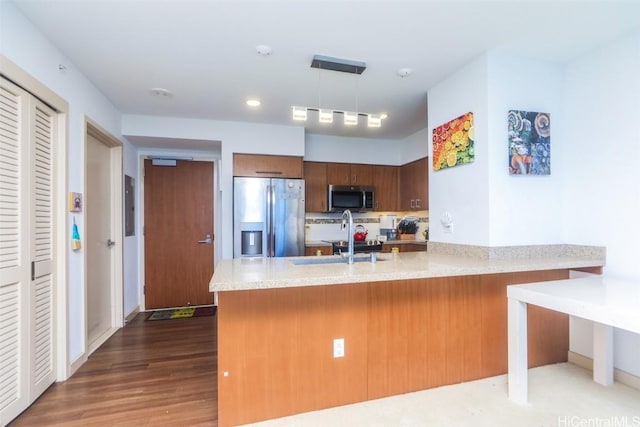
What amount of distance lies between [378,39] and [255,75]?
1.08m

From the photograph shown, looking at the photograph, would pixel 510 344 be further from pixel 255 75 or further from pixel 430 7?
pixel 255 75

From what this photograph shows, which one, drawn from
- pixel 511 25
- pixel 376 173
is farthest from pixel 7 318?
pixel 376 173

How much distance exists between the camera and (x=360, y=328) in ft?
6.59

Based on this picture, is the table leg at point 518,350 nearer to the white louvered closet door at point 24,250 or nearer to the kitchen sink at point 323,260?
the kitchen sink at point 323,260

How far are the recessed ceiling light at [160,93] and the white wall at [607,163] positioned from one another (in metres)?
3.48

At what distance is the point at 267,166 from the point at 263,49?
1.83 m

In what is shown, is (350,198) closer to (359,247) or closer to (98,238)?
(359,247)

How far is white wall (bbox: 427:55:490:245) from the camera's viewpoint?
2.31 m

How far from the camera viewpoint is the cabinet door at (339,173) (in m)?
4.53

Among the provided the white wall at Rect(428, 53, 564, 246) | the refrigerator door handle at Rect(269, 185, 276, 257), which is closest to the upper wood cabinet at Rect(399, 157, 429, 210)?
the white wall at Rect(428, 53, 564, 246)

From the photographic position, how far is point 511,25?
198cm

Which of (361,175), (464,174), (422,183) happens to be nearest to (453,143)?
(464,174)

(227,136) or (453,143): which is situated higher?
(227,136)

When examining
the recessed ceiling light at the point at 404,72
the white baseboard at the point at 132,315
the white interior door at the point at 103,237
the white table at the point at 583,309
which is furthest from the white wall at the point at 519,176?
the white baseboard at the point at 132,315
